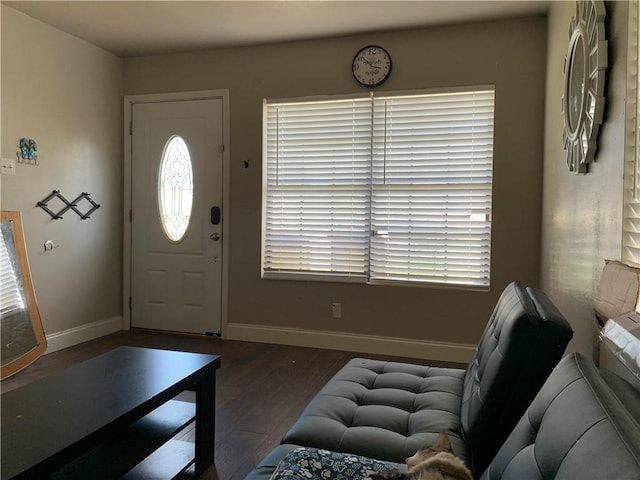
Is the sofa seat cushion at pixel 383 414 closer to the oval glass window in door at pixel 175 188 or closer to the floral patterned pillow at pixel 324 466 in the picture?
the floral patterned pillow at pixel 324 466

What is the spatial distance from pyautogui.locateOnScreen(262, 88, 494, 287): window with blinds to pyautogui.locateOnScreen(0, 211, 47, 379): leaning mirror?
6.05 ft

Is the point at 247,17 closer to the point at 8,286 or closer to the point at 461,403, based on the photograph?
the point at 8,286

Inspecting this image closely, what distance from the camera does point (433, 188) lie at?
147 inches

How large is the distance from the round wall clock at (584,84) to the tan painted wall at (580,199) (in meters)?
0.03

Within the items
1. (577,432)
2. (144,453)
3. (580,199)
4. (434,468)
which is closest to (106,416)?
(144,453)

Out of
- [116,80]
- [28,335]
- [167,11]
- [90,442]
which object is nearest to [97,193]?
[116,80]

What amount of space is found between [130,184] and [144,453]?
3373 millimetres

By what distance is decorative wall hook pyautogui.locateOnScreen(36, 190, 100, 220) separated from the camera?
376 cm

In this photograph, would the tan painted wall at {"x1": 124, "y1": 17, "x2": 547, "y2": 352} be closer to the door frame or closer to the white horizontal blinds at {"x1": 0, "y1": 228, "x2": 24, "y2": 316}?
the door frame

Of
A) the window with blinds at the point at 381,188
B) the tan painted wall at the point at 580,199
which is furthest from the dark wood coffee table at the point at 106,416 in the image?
the window with blinds at the point at 381,188

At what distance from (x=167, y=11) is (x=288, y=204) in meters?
1.77

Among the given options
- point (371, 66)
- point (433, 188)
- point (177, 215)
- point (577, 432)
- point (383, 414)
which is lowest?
point (383, 414)

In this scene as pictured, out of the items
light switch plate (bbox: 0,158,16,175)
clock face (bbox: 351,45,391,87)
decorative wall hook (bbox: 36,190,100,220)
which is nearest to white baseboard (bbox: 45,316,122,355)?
decorative wall hook (bbox: 36,190,100,220)

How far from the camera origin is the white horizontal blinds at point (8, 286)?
3.24 m
